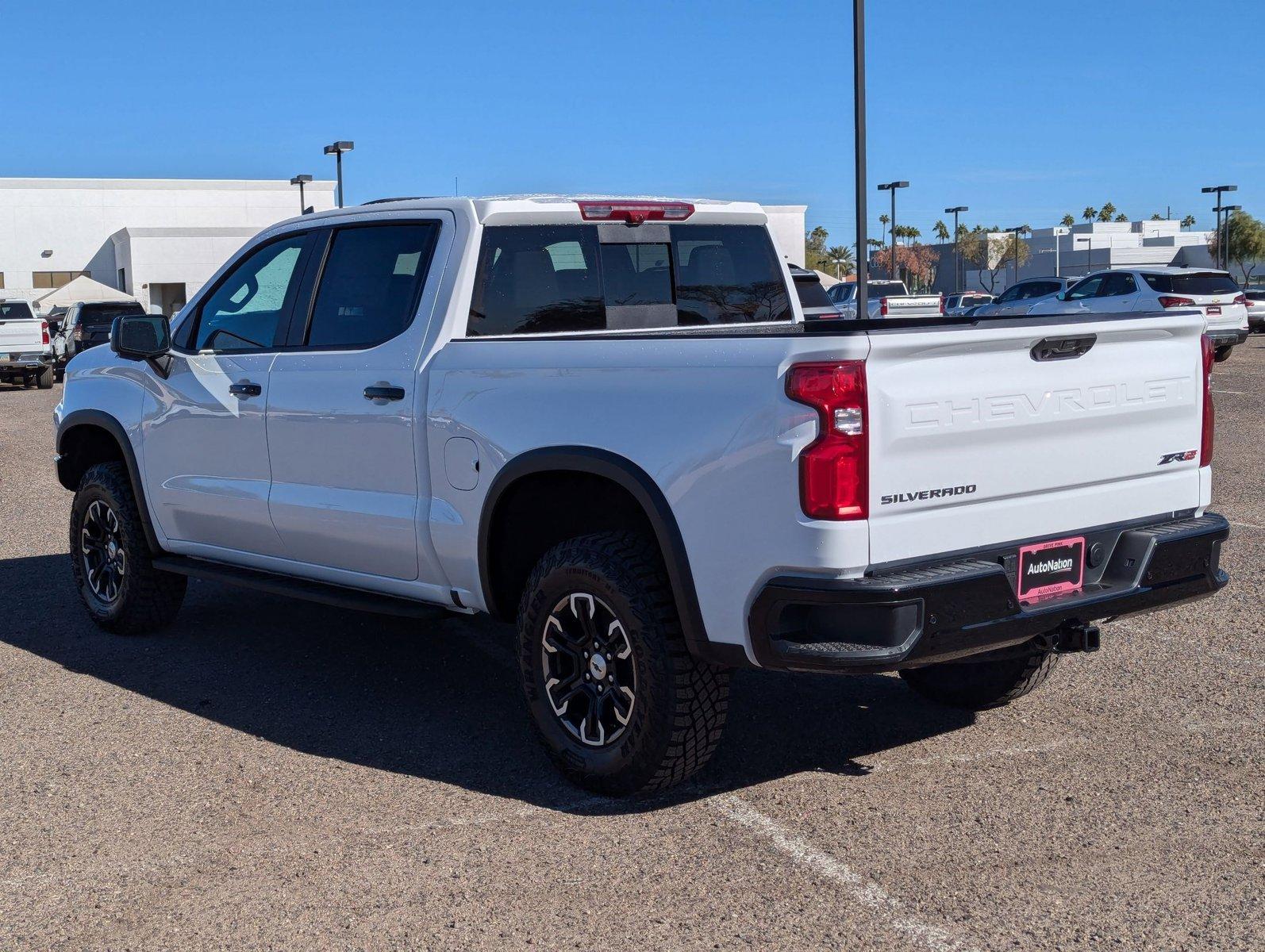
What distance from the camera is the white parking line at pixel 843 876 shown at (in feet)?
11.7

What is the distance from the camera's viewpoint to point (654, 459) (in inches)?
169

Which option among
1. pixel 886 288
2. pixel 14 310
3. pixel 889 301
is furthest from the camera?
pixel 886 288

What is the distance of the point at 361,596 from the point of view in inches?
220

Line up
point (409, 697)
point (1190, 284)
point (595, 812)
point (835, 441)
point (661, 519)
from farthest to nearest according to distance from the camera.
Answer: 1. point (1190, 284)
2. point (409, 697)
3. point (595, 812)
4. point (661, 519)
5. point (835, 441)

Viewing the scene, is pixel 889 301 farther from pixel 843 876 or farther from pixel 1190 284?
pixel 843 876

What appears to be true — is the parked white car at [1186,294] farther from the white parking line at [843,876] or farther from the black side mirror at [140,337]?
the white parking line at [843,876]

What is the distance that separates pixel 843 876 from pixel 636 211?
2866 millimetres

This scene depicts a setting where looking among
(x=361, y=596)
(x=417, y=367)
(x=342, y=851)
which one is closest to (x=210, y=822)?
(x=342, y=851)

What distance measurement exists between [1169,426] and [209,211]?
7088 cm

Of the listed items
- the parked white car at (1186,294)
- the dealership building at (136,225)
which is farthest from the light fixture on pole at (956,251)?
the parked white car at (1186,294)

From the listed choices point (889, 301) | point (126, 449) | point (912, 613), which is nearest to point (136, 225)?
point (889, 301)

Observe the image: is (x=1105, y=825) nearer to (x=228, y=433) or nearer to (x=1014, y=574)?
(x=1014, y=574)

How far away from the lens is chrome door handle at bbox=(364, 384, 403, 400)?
17.1 feet

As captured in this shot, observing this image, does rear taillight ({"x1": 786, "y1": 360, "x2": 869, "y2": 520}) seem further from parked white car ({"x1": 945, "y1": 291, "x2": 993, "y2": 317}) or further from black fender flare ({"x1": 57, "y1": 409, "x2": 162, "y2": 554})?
parked white car ({"x1": 945, "y1": 291, "x2": 993, "y2": 317})
